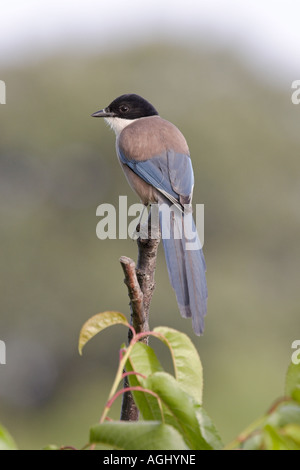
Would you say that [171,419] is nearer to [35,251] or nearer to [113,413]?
[113,413]

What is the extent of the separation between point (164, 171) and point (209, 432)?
9.08ft

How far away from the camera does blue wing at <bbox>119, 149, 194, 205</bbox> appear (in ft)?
13.0

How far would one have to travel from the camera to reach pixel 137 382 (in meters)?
1.72

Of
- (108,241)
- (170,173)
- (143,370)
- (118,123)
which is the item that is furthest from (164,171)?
(108,241)

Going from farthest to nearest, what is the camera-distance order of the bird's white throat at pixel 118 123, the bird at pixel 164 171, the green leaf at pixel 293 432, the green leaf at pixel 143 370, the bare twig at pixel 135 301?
the bird's white throat at pixel 118 123
the bird at pixel 164 171
the bare twig at pixel 135 301
the green leaf at pixel 143 370
the green leaf at pixel 293 432

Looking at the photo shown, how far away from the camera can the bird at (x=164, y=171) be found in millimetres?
3047

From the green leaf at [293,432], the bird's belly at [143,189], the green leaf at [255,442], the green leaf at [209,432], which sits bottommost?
the green leaf at [209,432]

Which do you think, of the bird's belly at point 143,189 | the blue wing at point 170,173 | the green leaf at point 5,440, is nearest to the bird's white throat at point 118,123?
the bird's belly at point 143,189

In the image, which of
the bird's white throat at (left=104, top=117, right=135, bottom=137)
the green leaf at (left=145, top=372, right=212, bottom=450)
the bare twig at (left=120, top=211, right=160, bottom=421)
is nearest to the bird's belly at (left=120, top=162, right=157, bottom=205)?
the bird's white throat at (left=104, top=117, right=135, bottom=137)

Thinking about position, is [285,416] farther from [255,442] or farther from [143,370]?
[143,370]

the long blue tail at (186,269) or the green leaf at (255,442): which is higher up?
the long blue tail at (186,269)

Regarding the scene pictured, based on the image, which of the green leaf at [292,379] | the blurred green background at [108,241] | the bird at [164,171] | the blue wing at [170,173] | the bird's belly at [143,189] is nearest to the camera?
the green leaf at [292,379]

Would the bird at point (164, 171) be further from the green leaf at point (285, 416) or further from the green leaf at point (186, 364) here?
the green leaf at point (285, 416)
